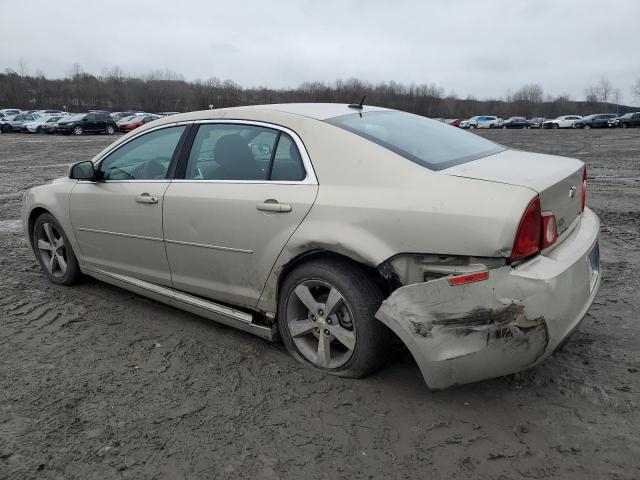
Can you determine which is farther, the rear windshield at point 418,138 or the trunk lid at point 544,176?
the rear windshield at point 418,138

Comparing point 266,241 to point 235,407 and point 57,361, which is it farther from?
point 57,361

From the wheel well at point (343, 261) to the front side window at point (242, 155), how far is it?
454 mm

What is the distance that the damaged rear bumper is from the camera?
2.41 m

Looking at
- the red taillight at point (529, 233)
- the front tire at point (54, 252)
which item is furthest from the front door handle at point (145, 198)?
the red taillight at point (529, 233)

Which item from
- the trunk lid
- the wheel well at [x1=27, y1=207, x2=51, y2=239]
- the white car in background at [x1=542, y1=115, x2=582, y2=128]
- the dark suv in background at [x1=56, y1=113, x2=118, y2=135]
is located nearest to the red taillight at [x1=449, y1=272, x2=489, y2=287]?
the trunk lid

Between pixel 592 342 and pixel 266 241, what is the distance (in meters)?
2.18

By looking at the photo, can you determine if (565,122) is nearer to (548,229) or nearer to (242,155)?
(242,155)

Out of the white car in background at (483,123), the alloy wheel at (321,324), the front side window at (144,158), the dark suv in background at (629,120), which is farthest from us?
the white car in background at (483,123)

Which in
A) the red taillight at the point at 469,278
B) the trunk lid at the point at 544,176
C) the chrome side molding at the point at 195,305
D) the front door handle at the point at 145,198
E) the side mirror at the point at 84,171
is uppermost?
the trunk lid at the point at 544,176

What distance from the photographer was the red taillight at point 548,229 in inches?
100

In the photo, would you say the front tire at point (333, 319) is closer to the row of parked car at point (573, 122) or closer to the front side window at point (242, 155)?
the front side window at point (242, 155)

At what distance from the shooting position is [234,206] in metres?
3.23

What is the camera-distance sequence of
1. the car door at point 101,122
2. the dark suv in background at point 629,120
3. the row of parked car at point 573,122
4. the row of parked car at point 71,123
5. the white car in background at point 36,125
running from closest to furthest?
the row of parked car at point 71,123, the car door at point 101,122, the white car in background at point 36,125, the dark suv in background at point 629,120, the row of parked car at point 573,122

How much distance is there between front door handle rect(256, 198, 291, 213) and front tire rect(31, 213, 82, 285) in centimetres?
235
